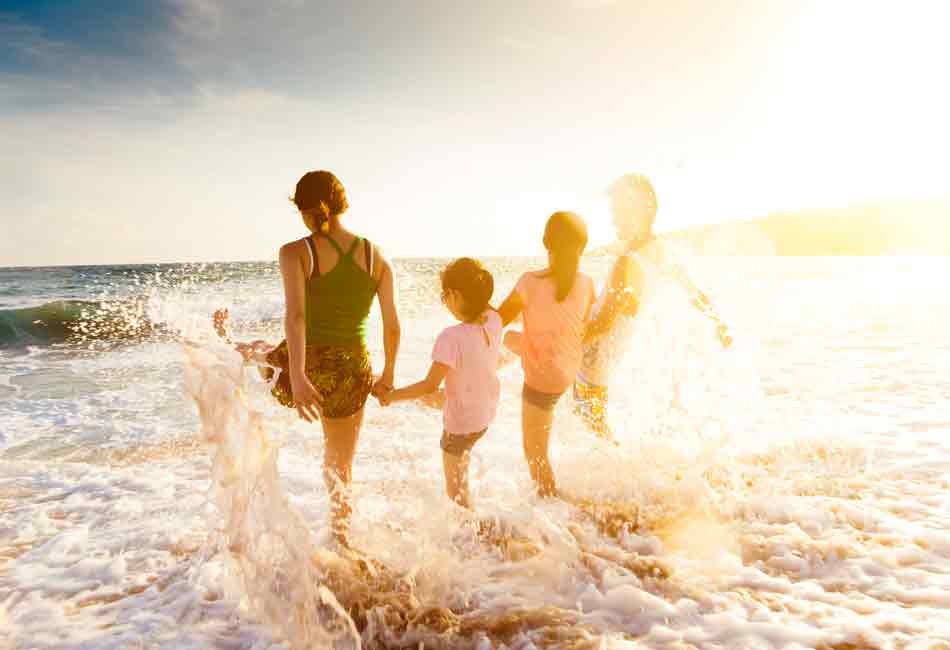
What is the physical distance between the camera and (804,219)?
81750 millimetres

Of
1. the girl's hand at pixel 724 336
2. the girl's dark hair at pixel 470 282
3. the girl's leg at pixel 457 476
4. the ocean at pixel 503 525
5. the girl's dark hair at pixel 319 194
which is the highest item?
the girl's dark hair at pixel 319 194

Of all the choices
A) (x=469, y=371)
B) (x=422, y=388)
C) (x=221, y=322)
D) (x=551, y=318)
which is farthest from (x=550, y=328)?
(x=221, y=322)

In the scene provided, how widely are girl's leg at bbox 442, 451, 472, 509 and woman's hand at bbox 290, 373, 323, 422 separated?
93 centimetres

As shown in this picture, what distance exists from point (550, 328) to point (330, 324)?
1552 mm

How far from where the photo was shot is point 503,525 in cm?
445

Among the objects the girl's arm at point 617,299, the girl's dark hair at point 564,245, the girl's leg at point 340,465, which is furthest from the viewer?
the girl's arm at point 617,299

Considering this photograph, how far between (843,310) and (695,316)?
56.6 ft

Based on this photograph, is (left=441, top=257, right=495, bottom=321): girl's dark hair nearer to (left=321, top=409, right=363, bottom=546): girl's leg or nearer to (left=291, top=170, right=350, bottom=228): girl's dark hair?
(left=291, top=170, right=350, bottom=228): girl's dark hair

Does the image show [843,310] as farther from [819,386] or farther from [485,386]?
[485,386]

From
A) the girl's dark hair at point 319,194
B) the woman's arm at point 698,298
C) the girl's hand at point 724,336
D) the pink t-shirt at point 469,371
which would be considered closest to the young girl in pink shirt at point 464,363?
the pink t-shirt at point 469,371

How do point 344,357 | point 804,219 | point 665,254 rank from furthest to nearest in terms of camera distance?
point 804,219 → point 665,254 → point 344,357

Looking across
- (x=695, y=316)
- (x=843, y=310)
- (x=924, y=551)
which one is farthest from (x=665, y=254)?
(x=843, y=310)

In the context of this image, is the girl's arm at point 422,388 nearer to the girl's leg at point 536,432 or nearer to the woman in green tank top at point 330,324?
the woman in green tank top at point 330,324

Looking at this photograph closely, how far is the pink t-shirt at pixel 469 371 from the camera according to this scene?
12.0 feet
